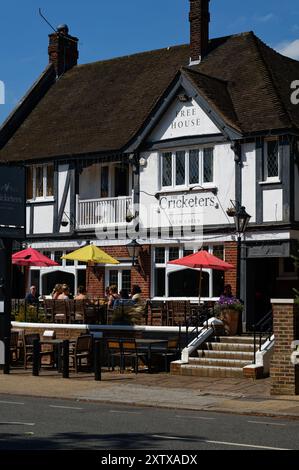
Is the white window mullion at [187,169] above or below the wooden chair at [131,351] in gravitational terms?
above

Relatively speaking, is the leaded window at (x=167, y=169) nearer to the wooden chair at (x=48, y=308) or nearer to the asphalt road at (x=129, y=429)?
the wooden chair at (x=48, y=308)

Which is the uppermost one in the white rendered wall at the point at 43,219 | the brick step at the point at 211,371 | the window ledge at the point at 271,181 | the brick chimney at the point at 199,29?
the brick chimney at the point at 199,29

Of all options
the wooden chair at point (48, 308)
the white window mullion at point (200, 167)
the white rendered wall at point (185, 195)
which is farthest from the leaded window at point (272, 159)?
the wooden chair at point (48, 308)

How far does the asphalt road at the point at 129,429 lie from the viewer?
10.6 metres

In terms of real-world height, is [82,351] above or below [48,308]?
below

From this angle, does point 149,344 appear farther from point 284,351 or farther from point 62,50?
point 62,50

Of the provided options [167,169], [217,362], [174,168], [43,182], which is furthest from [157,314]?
[43,182]

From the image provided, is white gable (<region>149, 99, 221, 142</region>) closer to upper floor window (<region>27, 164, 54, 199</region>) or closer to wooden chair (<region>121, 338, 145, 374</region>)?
upper floor window (<region>27, 164, 54, 199</region>)

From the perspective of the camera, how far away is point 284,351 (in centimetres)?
1709

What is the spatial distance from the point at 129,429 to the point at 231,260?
13.3 metres

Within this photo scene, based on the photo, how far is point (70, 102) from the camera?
3225 cm

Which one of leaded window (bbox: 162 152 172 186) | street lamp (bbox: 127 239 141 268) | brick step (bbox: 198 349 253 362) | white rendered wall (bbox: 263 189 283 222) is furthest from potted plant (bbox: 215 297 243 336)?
leaded window (bbox: 162 152 172 186)

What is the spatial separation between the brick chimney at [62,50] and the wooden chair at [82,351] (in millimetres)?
16097

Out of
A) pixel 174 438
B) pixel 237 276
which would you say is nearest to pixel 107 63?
pixel 237 276
